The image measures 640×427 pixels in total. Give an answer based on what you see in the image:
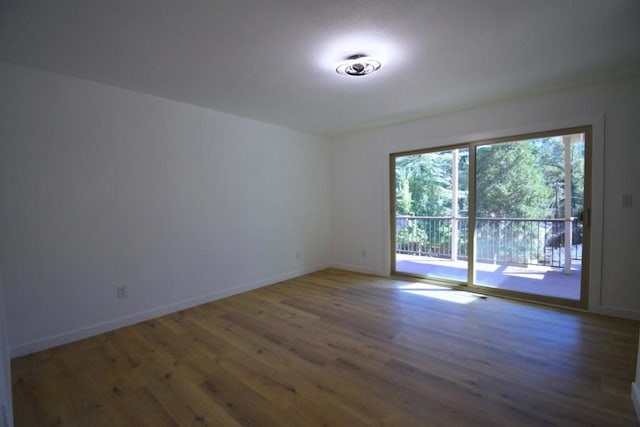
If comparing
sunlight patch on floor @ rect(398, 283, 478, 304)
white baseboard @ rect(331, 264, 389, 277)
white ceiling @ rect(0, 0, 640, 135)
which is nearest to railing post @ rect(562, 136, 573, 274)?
white ceiling @ rect(0, 0, 640, 135)

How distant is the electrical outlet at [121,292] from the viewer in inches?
108

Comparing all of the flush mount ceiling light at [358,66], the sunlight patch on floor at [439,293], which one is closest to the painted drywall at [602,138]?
the sunlight patch on floor at [439,293]

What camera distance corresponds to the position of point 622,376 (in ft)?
6.10

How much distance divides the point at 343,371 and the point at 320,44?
2404mm

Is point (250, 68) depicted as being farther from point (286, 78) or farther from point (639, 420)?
point (639, 420)

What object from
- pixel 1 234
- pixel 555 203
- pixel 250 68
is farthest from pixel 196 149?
pixel 555 203

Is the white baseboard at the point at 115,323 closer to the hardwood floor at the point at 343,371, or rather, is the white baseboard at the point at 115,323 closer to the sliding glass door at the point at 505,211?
the hardwood floor at the point at 343,371

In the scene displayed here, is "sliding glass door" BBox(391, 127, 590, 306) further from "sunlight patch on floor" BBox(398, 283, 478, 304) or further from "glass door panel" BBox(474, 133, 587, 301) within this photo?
"sunlight patch on floor" BBox(398, 283, 478, 304)

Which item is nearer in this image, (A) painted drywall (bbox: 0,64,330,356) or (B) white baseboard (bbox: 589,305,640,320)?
(A) painted drywall (bbox: 0,64,330,356)

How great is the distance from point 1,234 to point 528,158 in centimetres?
532

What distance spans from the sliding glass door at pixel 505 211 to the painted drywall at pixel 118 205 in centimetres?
247

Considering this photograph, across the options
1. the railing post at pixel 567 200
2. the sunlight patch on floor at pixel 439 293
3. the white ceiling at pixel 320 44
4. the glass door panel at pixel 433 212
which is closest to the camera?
the white ceiling at pixel 320 44

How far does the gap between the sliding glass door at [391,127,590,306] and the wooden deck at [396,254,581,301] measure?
0.01m

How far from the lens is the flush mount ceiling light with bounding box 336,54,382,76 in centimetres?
225
